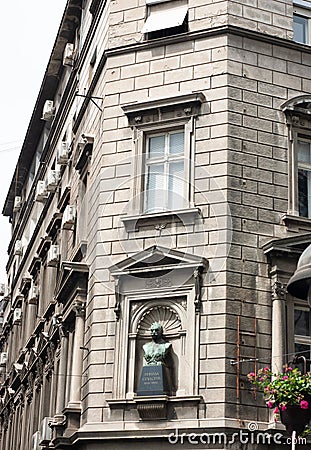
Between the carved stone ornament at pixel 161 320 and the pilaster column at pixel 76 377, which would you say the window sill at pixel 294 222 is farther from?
the pilaster column at pixel 76 377

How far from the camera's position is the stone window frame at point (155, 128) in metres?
20.7

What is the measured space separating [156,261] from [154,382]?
2601 millimetres

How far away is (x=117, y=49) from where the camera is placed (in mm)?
22469

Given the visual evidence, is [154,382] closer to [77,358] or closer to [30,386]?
[77,358]

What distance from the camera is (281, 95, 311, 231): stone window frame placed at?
20516 mm

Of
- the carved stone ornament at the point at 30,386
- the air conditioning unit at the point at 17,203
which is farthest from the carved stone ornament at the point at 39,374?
the air conditioning unit at the point at 17,203

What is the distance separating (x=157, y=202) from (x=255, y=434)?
5501mm

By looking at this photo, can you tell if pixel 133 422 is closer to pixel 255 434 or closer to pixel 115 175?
pixel 255 434

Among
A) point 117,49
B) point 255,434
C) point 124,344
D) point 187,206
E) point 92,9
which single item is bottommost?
point 255,434

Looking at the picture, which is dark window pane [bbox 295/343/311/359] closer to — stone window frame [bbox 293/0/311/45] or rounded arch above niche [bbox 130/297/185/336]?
rounded arch above niche [bbox 130/297/185/336]

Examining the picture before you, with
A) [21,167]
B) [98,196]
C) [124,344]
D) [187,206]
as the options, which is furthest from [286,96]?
[21,167]

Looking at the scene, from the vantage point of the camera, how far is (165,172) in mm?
21109

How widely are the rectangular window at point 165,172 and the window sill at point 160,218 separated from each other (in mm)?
295

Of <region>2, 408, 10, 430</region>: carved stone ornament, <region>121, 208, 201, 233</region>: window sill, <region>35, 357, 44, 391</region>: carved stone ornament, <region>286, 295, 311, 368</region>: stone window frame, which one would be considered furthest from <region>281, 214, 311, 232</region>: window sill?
<region>2, 408, 10, 430</region>: carved stone ornament
